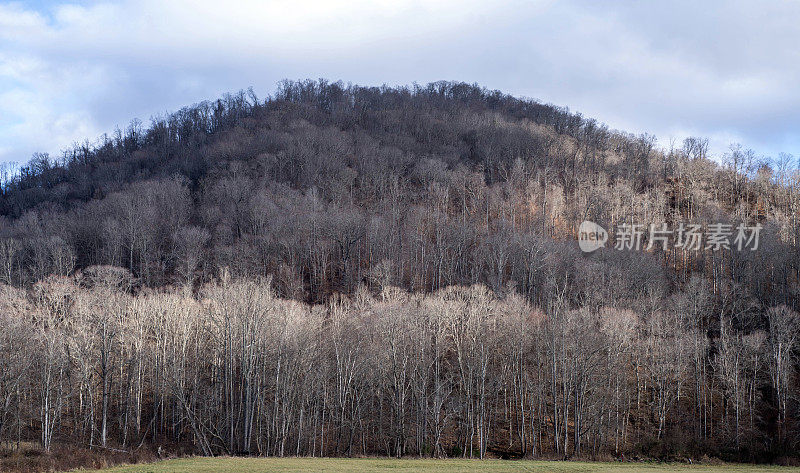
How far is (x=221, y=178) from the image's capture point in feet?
373

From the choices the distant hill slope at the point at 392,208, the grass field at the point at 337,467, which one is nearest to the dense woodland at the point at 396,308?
the distant hill slope at the point at 392,208

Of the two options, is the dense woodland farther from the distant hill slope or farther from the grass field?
the grass field

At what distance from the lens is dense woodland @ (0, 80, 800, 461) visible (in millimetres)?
51031

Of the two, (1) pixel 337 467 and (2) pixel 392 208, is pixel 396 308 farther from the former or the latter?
(2) pixel 392 208

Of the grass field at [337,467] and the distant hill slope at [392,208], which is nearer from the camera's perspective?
the grass field at [337,467]

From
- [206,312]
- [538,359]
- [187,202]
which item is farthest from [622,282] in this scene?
[187,202]

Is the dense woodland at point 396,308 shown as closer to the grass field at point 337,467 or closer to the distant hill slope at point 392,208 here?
the distant hill slope at point 392,208

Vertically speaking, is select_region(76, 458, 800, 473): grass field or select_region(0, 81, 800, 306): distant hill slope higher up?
select_region(0, 81, 800, 306): distant hill slope

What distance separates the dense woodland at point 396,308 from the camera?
51.0 metres

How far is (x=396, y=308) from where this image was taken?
53031 millimetres

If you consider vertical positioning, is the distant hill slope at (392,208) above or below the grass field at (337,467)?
above

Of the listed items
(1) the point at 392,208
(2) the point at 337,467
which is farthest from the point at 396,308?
(1) the point at 392,208

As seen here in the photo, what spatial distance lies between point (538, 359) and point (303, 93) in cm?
14564

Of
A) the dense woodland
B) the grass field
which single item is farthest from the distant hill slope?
the grass field
